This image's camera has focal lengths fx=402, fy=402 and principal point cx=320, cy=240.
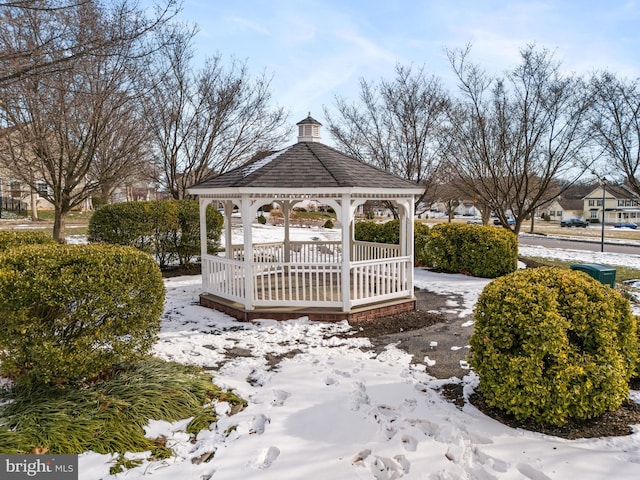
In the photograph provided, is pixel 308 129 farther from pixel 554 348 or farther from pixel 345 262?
pixel 554 348

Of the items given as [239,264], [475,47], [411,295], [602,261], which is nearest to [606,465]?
[411,295]

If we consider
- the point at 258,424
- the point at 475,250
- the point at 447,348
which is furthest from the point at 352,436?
the point at 475,250

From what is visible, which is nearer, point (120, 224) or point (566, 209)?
point (120, 224)

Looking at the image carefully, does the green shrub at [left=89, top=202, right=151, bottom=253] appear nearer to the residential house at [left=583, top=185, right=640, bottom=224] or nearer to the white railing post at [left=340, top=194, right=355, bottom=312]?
the white railing post at [left=340, top=194, right=355, bottom=312]

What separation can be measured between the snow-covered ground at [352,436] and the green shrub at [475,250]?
6.92 m

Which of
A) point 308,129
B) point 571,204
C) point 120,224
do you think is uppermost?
point 571,204

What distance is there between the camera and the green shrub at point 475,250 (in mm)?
11273

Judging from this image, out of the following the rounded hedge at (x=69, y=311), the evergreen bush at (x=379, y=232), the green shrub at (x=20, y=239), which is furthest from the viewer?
the evergreen bush at (x=379, y=232)

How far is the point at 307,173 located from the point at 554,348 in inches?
202

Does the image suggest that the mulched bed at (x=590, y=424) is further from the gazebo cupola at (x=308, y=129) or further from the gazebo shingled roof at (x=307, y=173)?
the gazebo cupola at (x=308, y=129)

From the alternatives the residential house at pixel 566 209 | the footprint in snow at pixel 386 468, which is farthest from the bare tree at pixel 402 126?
the residential house at pixel 566 209

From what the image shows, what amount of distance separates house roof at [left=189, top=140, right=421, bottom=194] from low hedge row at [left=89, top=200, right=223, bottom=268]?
3860mm

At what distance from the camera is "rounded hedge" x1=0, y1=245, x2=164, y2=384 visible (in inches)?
143

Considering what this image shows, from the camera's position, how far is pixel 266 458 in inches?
127
